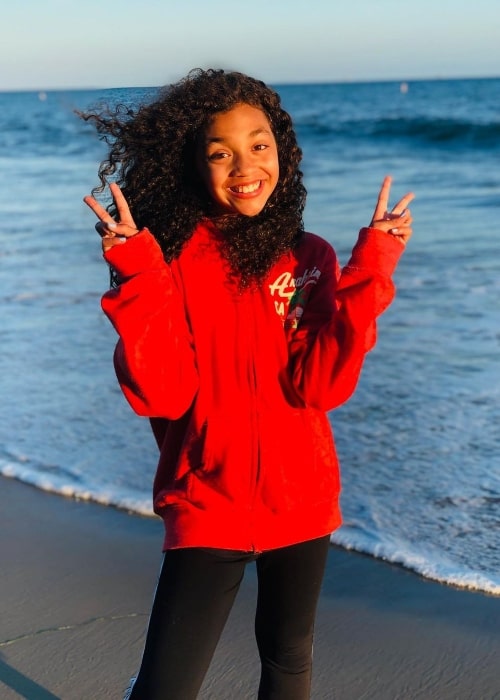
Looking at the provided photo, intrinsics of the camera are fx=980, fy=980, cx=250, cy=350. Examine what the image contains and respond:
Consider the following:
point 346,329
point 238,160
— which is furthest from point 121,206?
point 346,329

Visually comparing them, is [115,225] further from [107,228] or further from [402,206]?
[402,206]

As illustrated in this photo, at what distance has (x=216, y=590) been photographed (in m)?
2.18

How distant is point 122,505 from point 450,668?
5.85ft

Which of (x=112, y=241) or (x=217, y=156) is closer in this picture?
(x=112, y=241)

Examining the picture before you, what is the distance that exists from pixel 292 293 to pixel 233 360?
0.24m

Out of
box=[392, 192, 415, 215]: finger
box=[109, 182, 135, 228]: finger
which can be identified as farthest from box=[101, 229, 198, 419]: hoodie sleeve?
box=[392, 192, 415, 215]: finger

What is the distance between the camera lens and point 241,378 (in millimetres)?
2244

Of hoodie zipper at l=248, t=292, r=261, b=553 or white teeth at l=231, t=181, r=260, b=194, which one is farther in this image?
white teeth at l=231, t=181, r=260, b=194

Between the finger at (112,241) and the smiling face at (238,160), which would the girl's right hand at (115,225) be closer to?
the finger at (112,241)

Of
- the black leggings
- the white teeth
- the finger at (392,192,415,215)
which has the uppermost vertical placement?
the white teeth

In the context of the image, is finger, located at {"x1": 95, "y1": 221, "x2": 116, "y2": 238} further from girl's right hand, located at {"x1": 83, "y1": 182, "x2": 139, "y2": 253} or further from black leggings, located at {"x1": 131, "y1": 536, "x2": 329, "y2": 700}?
black leggings, located at {"x1": 131, "y1": 536, "x2": 329, "y2": 700}

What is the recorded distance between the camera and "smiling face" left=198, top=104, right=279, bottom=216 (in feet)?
7.69

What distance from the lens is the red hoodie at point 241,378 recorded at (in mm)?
2156

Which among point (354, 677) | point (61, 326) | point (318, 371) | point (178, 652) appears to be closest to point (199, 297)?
point (318, 371)
